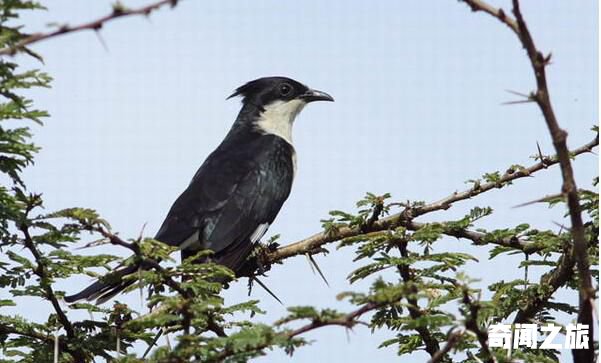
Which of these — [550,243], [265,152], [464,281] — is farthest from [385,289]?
[265,152]

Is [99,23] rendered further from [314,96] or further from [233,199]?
[314,96]

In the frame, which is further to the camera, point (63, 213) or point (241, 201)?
point (241, 201)

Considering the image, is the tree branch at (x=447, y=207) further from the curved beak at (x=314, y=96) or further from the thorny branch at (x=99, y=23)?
the curved beak at (x=314, y=96)

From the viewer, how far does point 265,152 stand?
8039 millimetres

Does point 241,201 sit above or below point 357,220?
above

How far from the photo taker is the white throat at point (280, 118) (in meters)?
8.88

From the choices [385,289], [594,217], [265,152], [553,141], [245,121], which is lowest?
[385,289]

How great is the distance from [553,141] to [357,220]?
1.80 meters

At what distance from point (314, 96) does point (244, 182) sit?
1.81m

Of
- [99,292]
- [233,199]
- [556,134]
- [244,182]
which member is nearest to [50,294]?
[99,292]

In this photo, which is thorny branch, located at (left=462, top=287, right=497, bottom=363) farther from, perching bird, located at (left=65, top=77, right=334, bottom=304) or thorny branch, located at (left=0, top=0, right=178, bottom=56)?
perching bird, located at (left=65, top=77, right=334, bottom=304)

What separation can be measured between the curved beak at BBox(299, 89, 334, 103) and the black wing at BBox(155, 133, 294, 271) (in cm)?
73

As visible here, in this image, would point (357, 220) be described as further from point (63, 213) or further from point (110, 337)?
point (63, 213)

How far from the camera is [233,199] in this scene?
7.27 meters
